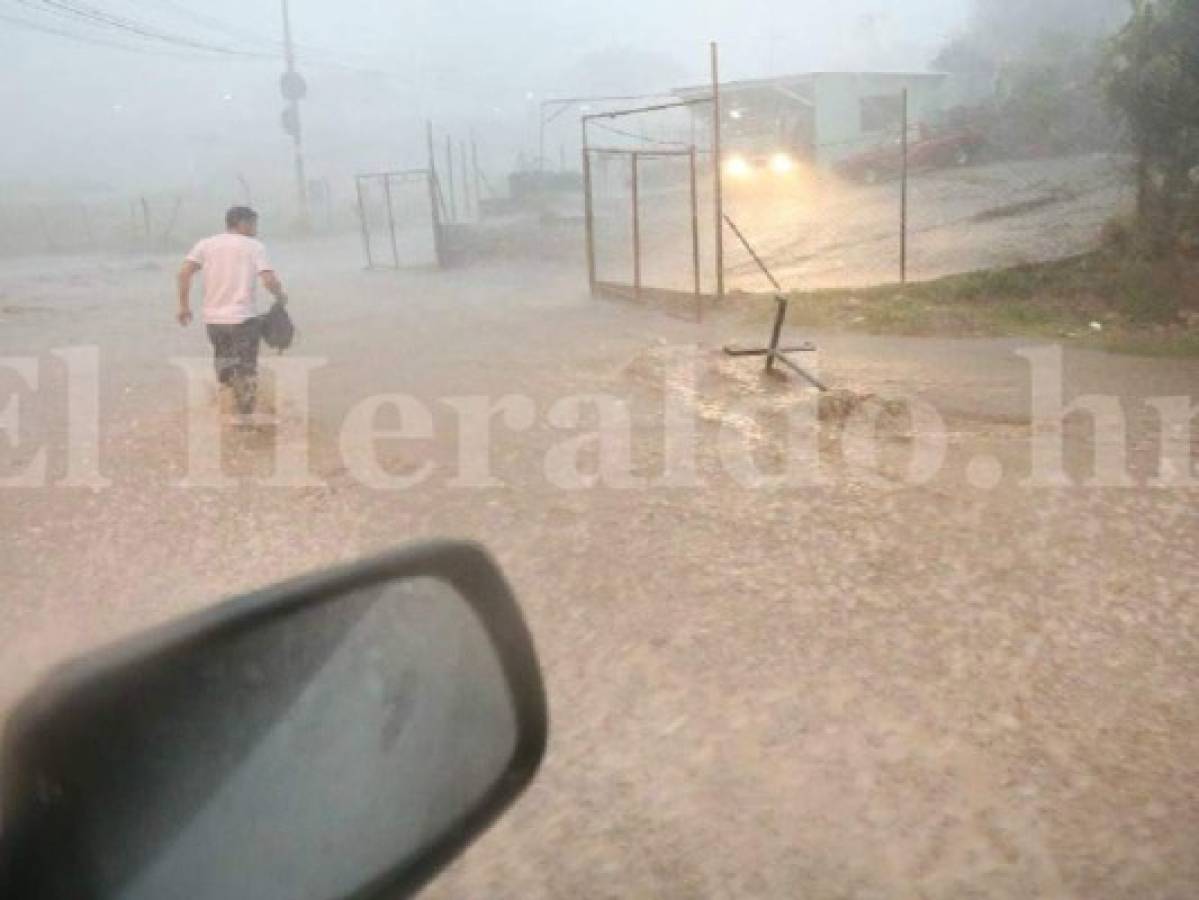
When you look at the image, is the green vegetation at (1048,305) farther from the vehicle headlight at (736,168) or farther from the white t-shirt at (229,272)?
the vehicle headlight at (736,168)

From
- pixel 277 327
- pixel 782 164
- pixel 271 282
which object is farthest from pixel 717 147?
pixel 782 164

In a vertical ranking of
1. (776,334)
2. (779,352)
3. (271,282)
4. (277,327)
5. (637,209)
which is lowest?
(779,352)

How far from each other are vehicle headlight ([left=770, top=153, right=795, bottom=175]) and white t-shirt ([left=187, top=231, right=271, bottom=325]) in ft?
71.7

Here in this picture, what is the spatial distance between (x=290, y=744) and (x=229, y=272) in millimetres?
6744

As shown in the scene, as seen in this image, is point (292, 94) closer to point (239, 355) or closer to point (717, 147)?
point (717, 147)

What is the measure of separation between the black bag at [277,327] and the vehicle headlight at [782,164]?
70.3ft

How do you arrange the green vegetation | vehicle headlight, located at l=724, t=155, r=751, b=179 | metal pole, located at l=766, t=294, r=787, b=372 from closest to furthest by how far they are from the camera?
metal pole, located at l=766, t=294, r=787, b=372 < the green vegetation < vehicle headlight, located at l=724, t=155, r=751, b=179

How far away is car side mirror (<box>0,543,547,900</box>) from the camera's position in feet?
3.75

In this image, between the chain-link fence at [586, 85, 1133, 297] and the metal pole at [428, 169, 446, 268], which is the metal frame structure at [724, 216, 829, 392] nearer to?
the chain-link fence at [586, 85, 1133, 297]

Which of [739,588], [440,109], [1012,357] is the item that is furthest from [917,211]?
[440,109]

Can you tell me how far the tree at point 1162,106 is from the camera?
1220cm

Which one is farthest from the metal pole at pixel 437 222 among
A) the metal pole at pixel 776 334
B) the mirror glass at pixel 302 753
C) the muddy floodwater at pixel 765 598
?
the mirror glass at pixel 302 753

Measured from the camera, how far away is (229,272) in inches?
304

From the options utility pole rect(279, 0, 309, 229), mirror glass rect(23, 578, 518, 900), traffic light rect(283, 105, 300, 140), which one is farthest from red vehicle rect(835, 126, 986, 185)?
mirror glass rect(23, 578, 518, 900)
